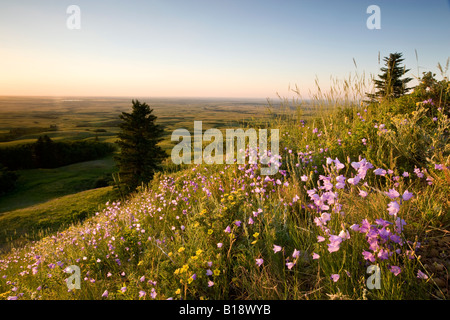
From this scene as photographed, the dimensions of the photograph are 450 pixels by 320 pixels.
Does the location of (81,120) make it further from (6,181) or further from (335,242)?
(335,242)

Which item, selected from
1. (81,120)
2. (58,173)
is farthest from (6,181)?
(81,120)

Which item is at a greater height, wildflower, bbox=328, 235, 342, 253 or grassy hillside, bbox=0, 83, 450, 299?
wildflower, bbox=328, 235, 342, 253

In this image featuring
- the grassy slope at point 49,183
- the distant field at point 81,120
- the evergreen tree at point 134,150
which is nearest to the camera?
the evergreen tree at point 134,150

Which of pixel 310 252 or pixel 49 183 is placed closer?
pixel 310 252

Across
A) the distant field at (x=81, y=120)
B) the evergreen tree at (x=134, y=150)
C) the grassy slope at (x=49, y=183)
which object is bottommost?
the grassy slope at (x=49, y=183)

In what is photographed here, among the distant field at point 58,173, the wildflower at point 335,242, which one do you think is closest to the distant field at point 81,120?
the distant field at point 58,173

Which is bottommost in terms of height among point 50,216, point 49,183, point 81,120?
point 49,183

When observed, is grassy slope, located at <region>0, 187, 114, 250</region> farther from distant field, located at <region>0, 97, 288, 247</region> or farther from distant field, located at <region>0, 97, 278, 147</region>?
distant field, located at <region>0, 97, 278, 147</region>

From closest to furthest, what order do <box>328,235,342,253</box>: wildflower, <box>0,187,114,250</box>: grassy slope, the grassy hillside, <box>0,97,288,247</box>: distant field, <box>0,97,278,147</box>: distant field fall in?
<box>328,235,342,253</box>: wildflower
the grassy hillside
<box>0,187,114,250</box>: grassy slope
<box>0,97,288,247</box>: distant field
<box>0,97,278,147</box>: distant field

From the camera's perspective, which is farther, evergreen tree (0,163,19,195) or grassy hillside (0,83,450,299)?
evergreen tree (0,163,19,195)

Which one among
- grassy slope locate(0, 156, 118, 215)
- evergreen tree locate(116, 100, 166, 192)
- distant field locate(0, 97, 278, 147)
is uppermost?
distant field locate(0, 97, 278, 147)

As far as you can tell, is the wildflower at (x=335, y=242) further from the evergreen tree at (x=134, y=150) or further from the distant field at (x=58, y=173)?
the evergreen tree at (x=134, y=150)

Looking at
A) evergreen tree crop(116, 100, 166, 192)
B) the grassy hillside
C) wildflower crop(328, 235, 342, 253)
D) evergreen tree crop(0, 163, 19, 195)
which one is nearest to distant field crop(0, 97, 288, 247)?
evergreen tree crop(0, 163, 19, 195)
